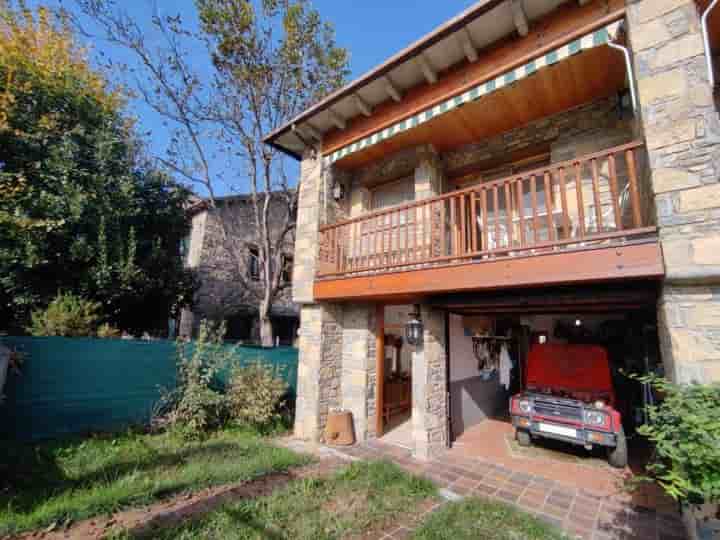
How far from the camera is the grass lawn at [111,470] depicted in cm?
338

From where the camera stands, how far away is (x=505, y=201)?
510 cm

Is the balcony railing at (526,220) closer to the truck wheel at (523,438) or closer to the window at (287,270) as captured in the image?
the truck wheel at (523,438)

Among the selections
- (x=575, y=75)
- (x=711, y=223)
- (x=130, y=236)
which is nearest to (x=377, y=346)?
(x=711, y=223)

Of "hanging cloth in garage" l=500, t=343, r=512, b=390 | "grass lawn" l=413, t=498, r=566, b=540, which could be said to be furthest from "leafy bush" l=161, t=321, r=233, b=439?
"hanging cloth in garage" l=500, t=343, r=512, b=390

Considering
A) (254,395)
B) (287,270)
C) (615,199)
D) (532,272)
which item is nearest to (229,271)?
(287,270)

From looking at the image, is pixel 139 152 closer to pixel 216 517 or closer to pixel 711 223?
pixel 216 517

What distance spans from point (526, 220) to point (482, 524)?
441cm

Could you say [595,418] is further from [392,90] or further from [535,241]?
[392,90]

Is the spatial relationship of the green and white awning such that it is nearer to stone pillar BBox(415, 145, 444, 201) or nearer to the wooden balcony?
stone pillar BBox(415, 145, 444, 201)

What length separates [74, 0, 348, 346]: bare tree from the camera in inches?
348

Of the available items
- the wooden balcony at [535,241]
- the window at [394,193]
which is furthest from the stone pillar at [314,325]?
the window at [394,193]

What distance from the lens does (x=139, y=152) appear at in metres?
9.73

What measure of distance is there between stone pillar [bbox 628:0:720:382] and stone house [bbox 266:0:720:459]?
1 cm

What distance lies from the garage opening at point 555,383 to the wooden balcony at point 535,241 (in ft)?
2.75
